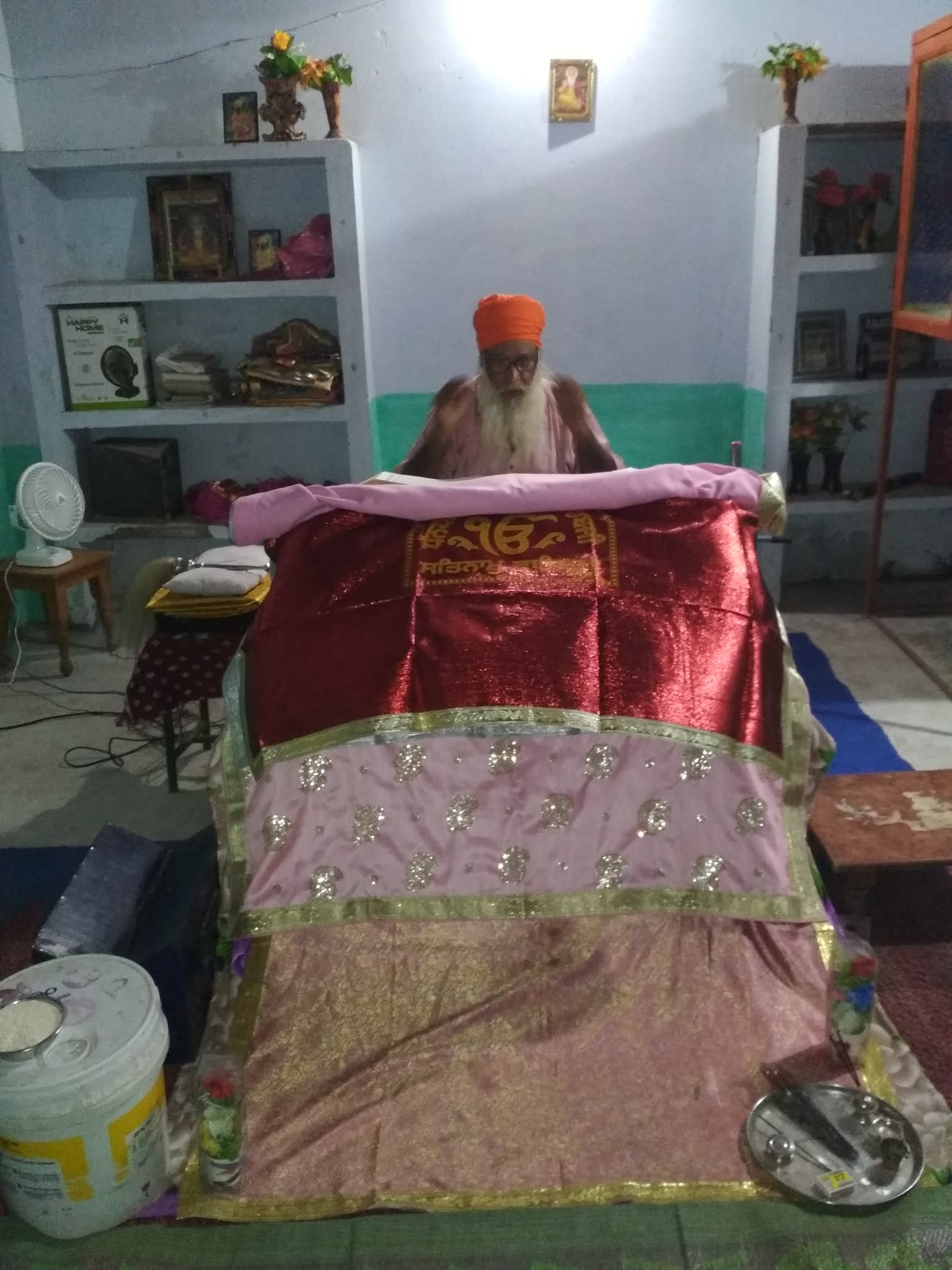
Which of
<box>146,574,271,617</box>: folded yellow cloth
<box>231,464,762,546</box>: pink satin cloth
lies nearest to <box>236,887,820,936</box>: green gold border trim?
<box>231,464,762,546</box>: pink satin cloth

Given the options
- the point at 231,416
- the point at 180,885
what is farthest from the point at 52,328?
the point at 180,885

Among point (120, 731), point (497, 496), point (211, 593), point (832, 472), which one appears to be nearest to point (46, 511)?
point (120, 731)

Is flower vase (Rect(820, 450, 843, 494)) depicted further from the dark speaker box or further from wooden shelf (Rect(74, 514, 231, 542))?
the dark speaker box

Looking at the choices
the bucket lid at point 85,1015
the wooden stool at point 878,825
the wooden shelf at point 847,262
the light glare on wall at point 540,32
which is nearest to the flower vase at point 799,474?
the wooden shelf at point 847,262

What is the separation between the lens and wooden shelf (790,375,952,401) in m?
4.48

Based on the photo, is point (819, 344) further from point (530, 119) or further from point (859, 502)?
point (530, 119)

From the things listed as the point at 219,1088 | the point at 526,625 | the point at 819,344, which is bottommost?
the point at 219,1088

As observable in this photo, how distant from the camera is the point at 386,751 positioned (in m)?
2.16

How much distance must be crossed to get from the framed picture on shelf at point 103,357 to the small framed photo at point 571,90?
198cm

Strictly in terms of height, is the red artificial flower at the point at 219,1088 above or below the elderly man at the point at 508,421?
below

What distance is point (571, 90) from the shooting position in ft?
14.4

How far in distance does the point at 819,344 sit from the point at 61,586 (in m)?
3.43

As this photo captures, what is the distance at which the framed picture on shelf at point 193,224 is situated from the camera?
4527 mm

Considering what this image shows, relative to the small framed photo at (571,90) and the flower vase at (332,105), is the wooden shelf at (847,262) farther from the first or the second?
the flower vase at (332,105)
